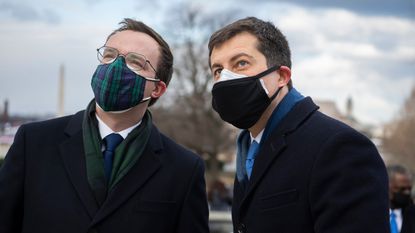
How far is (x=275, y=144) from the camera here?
2953mm

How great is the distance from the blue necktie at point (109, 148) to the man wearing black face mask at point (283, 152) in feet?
2.08

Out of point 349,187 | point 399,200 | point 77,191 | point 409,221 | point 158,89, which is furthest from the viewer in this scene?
point 399,200

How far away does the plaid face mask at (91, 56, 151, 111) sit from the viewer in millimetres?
3340

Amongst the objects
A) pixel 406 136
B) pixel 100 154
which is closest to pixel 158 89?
pixel 100 154

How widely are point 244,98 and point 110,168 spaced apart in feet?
2.89

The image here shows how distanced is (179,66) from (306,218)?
128ft

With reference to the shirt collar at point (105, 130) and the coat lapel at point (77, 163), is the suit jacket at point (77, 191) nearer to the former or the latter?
the coat lapel at point (77, 163)

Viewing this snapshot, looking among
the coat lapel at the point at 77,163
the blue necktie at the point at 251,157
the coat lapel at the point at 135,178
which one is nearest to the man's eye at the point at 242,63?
the blue necktie at the point at 251,157

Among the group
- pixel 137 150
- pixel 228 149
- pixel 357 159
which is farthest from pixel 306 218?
pixel 228 149

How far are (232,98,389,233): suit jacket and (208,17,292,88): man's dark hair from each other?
0.24 m

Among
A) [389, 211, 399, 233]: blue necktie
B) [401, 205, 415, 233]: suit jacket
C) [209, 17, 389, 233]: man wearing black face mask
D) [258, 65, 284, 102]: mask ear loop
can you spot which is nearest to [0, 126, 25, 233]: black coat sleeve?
[209, 17, 389, 233]: man wearing black face mask

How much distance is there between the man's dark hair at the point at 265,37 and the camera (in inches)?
121

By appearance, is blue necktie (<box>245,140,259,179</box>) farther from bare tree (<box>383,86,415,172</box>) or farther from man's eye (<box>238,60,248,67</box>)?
bare tree (<box>383,86,415,172</box>)

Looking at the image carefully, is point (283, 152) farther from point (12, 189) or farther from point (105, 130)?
point (12, 189)
